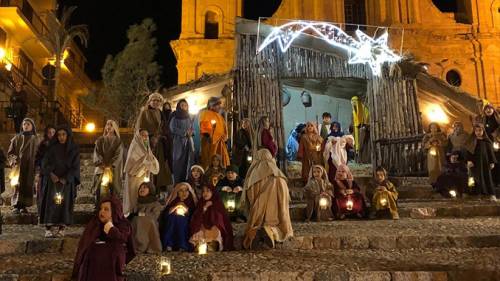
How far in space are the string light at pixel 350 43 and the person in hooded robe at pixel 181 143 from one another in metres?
5.68

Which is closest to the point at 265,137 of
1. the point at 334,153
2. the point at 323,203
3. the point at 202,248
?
the point at 334,153

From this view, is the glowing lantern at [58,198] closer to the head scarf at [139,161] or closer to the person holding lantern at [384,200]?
the head scarf at [139,161]

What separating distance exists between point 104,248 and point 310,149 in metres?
6.25

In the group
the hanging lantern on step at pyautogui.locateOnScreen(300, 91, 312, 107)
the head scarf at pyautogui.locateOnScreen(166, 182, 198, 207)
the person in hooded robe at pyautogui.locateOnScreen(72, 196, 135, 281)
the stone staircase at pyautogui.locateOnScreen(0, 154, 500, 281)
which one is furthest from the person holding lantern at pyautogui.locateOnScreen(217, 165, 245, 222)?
the hanging lantern on step at pyautogui.locateOnScreen(300, 91, 312, 107)

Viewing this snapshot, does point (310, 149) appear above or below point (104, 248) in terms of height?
above

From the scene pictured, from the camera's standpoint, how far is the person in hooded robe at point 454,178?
33.6 feet

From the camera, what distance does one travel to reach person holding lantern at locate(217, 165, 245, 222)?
800cm

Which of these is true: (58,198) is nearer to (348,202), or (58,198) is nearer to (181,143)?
(181,143)

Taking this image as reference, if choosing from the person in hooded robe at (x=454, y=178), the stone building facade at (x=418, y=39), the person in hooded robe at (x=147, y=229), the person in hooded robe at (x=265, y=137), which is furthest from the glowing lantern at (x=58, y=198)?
the stone building facade at (x=418, y=39)

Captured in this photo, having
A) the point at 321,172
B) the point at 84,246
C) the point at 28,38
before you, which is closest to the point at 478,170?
the point at 321,172

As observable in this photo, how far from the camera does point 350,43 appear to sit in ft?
47.9

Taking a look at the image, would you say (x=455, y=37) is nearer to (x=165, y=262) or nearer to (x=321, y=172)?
(x=321, y=172)

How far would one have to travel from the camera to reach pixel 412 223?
790 centimetres

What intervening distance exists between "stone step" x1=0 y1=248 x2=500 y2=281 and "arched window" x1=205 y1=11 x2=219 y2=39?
20782 mm
